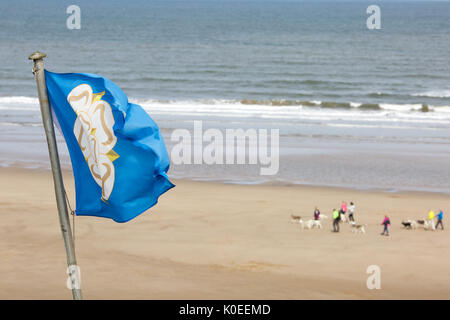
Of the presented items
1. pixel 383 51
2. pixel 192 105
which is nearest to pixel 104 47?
pixel 383 51

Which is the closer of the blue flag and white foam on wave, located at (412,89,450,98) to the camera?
the blue flag

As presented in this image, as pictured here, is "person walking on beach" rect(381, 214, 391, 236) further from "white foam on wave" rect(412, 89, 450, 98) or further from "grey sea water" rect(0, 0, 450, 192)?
"white foam on wave" rect(412, 89, 450, 98)

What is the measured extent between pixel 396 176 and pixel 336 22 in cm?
12110

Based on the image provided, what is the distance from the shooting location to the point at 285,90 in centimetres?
5750

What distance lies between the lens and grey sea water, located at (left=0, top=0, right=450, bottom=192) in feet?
97.2

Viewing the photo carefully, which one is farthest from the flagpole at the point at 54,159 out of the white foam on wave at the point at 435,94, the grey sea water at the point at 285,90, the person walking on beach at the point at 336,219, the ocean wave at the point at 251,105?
the white foam on wave at the point at 435,94

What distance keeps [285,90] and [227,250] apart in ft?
133

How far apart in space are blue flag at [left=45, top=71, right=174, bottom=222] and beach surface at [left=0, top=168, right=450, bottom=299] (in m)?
8.33

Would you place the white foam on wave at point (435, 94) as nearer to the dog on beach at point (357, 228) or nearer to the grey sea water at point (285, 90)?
the grey sea water at point (285, 90)

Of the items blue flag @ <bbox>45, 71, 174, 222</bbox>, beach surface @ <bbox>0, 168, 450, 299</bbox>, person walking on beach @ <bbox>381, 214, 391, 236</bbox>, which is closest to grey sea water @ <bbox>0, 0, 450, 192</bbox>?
beach surface @ <bbox>0, 168, 450, 299</bbox>

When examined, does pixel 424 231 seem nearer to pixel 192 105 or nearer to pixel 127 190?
pixel 127 190

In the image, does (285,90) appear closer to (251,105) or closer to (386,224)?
(251,105)

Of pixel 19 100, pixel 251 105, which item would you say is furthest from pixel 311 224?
pixel 19 100
